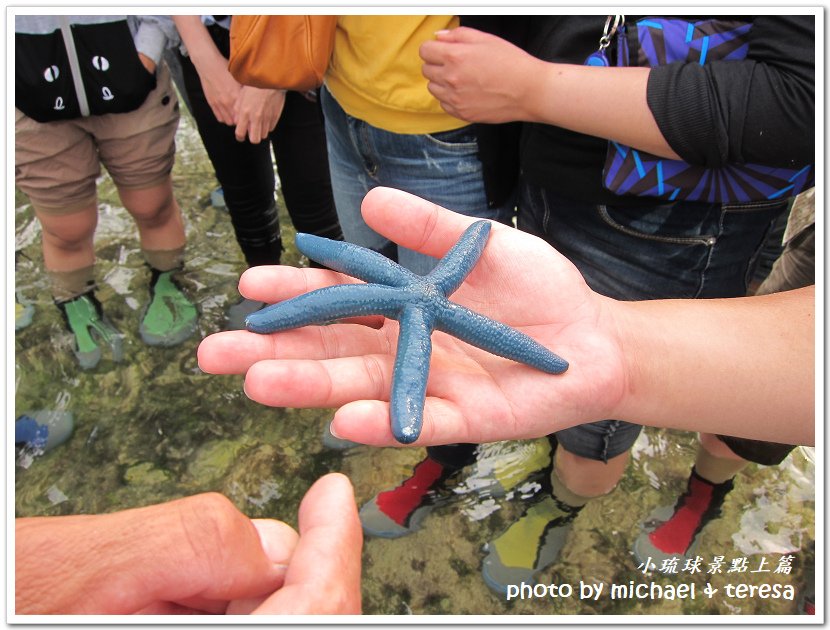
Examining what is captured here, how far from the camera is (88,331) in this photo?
386cm

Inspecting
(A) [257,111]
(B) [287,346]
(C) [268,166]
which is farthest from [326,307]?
(C) [268,166]

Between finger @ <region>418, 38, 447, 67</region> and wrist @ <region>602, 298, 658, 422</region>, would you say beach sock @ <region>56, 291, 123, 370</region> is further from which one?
wrist @ <region>602, 298, 658, 422</region>

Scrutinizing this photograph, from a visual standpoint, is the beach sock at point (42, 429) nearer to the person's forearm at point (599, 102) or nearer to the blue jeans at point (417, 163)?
the blue jeans at point (417, 163)

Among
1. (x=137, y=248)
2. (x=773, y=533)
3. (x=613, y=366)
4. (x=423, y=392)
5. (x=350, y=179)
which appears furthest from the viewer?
(x=137, y=248)

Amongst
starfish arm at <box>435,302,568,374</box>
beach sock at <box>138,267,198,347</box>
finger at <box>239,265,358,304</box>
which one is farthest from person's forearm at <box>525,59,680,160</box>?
beach sock at <box>138,267,198,347</box>

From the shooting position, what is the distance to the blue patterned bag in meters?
1.70

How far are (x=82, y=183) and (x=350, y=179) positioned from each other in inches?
69.5

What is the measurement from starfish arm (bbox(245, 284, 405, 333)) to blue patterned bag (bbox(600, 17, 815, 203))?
0.87 meters

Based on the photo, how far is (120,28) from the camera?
2.85 m

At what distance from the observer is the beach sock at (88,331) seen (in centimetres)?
380

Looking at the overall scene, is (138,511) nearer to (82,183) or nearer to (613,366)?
(613,366)

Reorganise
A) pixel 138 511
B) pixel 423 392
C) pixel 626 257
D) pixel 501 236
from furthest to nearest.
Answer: pixel 626 257
pixel 501 236
pixel 423 392
pixel 138 511
